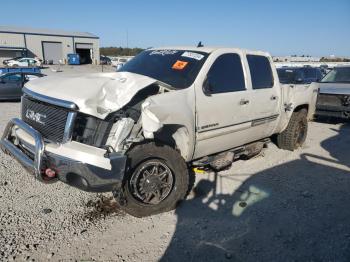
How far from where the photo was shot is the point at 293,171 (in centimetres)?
504

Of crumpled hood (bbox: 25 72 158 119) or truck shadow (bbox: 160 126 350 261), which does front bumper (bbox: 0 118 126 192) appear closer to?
crumpled hood (bbox: 25 72 158 119)

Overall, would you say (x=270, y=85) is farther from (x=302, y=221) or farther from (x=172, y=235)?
(x=172, y=235)

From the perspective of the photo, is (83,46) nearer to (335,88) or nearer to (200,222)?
(335,88)

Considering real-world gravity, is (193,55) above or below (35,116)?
above

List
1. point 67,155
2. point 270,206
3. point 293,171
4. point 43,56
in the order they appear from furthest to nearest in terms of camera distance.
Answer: point 43,56 → point 293,171 → point 270,206 → point 67,155

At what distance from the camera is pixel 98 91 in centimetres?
307

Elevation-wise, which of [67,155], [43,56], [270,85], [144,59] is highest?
[144,59]

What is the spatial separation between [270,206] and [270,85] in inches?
85.2

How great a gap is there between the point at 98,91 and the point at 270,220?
7.93 ft

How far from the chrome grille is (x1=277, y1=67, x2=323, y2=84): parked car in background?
8.90 meters

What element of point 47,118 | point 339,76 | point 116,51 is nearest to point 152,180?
point 47,118

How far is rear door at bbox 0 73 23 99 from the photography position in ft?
39.2

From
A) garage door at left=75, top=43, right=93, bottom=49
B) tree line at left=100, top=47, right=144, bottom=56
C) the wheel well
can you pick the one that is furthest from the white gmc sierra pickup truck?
tree line at left=100, top=47, right=144, bottom=56

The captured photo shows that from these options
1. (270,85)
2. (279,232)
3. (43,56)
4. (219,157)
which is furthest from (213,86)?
(43,56)
